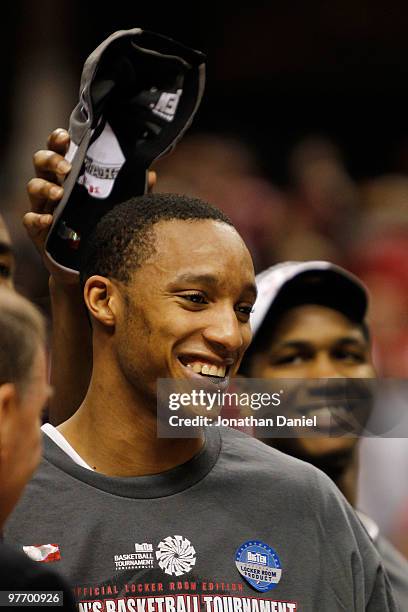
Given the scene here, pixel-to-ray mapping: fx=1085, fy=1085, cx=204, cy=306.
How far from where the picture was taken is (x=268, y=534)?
163cm

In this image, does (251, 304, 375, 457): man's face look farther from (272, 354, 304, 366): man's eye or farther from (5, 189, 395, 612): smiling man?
(5, 189, 395, 612): smiling man

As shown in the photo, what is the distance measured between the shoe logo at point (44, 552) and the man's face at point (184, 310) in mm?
274

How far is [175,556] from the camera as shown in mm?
1563

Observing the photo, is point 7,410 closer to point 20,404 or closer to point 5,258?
point 20,404

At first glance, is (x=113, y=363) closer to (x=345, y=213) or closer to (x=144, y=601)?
(x=144, y=601)

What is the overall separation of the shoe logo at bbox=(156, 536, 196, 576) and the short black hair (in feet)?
1.30

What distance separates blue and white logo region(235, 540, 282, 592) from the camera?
158 cm

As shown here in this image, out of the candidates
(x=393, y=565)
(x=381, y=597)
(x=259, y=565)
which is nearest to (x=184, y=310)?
(x=259, y=565)

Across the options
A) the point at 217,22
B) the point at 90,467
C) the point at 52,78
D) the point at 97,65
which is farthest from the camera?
the point at 217,22

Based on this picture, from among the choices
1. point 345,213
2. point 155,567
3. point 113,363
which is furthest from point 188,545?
point 345,213

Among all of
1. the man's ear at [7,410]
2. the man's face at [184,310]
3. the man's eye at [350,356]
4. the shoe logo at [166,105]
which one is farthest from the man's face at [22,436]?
the man's eye at [350,356]

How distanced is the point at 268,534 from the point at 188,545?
132 mm

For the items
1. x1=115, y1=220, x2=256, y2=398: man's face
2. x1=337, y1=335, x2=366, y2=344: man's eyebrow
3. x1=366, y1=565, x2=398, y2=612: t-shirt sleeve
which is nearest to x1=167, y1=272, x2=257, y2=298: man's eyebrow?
x1=115, y1=220, x2=256, y2=398: man's face

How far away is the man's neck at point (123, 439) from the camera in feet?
5.40
